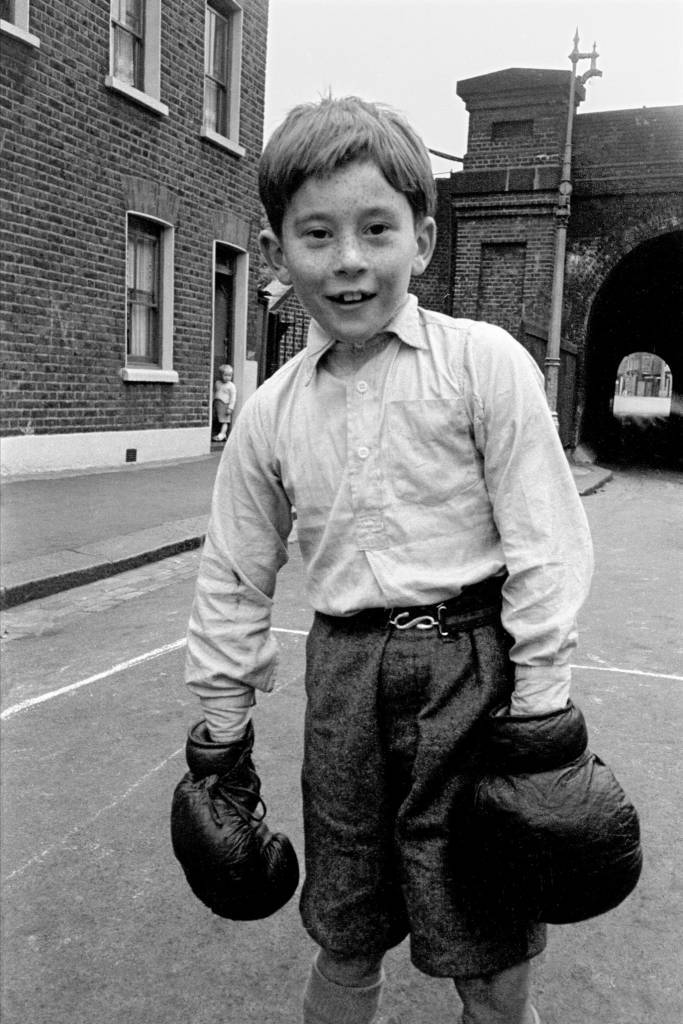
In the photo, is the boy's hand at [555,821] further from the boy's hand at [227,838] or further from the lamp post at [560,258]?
the lamp post at [560,258]

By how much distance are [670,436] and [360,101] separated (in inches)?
1238

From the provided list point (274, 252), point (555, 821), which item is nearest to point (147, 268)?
point (274, 252)

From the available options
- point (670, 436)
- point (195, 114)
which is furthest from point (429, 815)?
point (670, 436)

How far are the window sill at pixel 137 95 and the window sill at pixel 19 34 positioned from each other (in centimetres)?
130

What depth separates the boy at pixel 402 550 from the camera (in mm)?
1599

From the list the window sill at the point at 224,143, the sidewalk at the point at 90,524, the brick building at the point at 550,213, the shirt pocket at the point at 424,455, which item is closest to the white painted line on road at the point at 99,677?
the sidewalk at the point at 90,524

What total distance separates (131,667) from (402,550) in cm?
336

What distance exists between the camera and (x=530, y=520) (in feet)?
5.24

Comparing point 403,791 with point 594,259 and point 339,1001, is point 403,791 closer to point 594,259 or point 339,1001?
point 339,1001

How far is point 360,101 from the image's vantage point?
5.45 feet

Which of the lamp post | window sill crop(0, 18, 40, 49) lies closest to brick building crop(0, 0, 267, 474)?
window sill crop(0, 18, 40, 49)

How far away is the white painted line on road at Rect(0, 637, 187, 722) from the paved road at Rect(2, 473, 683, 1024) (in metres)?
0.01

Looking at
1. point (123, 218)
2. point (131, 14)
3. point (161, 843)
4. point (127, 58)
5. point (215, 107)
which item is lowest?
point (161, 843)

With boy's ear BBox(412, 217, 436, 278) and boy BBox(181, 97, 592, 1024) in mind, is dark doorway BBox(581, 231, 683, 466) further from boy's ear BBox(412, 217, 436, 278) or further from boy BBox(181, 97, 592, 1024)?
boy BBox(181, 97, 592, 1024)
